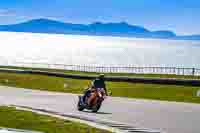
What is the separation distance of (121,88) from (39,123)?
22.8 meters

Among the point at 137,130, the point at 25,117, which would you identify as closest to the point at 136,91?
the point at 25,117

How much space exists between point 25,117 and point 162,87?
21.3 m

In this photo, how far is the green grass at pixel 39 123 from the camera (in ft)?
53.9

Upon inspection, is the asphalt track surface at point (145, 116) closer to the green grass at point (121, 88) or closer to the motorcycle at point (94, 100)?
the motorcycle at point (94, 100)

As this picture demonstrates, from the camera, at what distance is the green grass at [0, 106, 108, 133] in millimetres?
16422

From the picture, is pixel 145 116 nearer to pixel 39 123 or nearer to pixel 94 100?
pixel 94 100

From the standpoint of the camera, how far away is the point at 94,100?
73.1 feet

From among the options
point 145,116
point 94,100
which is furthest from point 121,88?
point 145,116

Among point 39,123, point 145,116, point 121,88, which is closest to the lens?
point 39,123

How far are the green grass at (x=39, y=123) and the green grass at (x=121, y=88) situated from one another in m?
13.1

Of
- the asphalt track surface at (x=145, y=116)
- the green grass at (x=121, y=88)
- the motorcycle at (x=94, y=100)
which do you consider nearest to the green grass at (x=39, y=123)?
the asphalt track surface at (x=145, y=116)

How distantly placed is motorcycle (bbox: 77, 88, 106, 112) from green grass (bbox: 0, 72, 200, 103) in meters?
9.57

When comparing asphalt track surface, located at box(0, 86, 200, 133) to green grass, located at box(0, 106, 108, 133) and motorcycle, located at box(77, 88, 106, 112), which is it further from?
green grass, located at box(0, 106, 108, 133)

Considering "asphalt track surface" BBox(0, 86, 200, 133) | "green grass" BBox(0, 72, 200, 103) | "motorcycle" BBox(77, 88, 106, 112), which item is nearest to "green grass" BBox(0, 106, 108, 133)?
"asphalt track surface" BBox(0, 86, 200, 133)
